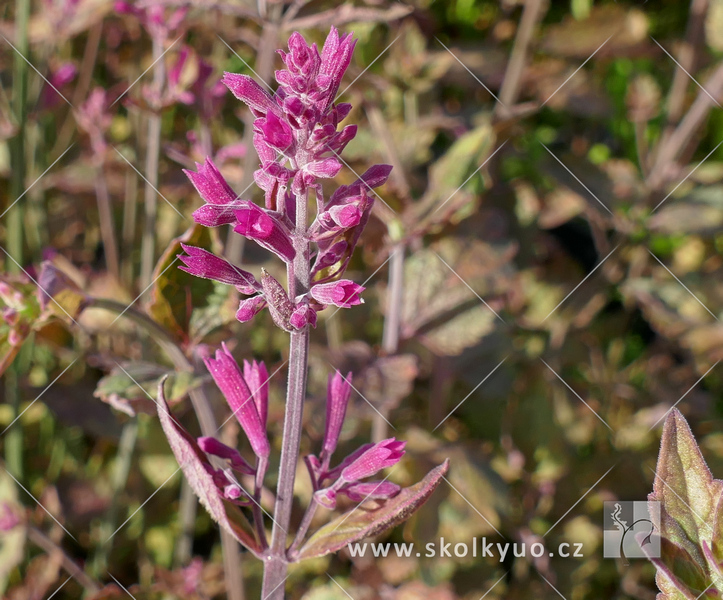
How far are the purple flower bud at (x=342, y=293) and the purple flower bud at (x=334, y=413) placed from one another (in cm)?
18

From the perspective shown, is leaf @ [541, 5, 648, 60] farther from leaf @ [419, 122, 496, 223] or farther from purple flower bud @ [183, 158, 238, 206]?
purple flower bud @ [183, 158, 238, 206]

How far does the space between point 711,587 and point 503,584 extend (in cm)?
89

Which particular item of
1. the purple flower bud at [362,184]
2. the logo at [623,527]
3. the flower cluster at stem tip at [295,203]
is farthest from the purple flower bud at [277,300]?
the logo at [623,527]

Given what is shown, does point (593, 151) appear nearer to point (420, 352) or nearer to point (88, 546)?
point (420, 352)

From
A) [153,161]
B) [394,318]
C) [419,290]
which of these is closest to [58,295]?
[153,161]

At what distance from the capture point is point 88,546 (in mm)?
1832

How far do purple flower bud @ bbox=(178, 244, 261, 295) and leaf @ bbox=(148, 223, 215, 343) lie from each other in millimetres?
245

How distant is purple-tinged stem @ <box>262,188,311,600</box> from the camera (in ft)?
2.41

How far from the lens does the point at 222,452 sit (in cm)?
86

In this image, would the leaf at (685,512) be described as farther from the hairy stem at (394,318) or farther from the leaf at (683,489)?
the hairy stem at (394,318)

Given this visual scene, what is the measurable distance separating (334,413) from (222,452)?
152 mm

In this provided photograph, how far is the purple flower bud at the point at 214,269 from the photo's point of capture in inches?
28.1

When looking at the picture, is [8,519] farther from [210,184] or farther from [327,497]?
[210,184]

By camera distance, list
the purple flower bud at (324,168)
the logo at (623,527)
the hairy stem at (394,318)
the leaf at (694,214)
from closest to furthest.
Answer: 1. the purple flower bud at (324,168)
2. the logo at (623,527)
3. the hairy stem at (394,318)
4. the leaf at (694,214)
